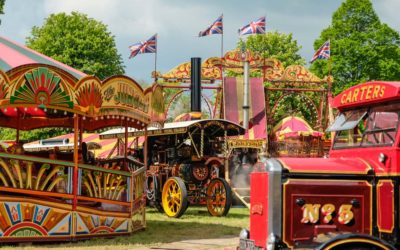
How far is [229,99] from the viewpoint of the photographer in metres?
35.7

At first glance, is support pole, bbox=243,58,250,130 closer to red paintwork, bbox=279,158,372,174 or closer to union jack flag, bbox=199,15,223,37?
union jack flag, bbox=199,15,223,37

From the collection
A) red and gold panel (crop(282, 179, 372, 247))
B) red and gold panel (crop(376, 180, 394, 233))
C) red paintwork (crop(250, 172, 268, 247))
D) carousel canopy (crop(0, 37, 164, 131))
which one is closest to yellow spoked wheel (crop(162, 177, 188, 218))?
carousel canopy (crop(0, 37, 164, 131))

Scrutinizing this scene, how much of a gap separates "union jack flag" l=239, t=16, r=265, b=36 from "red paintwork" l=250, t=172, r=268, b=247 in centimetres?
2541

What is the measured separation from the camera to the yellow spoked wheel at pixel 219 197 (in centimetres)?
1559

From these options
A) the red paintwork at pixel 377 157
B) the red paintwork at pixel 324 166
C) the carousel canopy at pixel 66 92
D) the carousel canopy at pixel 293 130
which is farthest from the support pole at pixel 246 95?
the red paintwork at pixel 324 166

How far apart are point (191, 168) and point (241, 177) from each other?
10.7 ft

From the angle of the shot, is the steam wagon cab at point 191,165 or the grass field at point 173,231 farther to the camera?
the steam wagon cab at point 191,165

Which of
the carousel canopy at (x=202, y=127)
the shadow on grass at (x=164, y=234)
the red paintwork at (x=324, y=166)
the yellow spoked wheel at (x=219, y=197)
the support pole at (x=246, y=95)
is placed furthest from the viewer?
the support pole at (x=246, y=95)

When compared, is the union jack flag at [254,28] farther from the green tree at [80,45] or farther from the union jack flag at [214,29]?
the green tree at [80,45]

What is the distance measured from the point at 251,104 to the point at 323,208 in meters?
29.0

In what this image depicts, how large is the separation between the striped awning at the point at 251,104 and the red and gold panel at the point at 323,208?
88.6ft

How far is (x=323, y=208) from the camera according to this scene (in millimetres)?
7035

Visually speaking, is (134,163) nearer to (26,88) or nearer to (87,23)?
(26,88)

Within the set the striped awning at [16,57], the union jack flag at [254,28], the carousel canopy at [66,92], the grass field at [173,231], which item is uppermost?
the union jack flag at [254,28]
